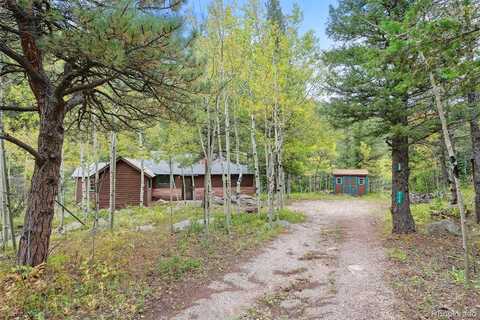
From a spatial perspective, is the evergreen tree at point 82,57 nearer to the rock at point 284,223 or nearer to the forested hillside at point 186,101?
the forested hillside at point 186,101

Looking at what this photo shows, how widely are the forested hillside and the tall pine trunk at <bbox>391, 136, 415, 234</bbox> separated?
0.13 ft

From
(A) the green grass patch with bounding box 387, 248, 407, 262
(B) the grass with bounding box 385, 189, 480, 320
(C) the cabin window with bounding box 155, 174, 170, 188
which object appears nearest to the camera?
(B) the grass with bounding box 385, 189, 480, 320

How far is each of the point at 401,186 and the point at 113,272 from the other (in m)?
8.25

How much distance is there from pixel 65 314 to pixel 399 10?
10.1m

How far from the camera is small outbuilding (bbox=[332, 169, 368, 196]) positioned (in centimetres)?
2839

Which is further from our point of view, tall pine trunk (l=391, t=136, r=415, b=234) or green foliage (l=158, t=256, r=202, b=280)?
tall pine trunk (l=391, t=136, r=415, b=234)

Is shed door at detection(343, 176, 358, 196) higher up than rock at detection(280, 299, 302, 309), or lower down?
higher up

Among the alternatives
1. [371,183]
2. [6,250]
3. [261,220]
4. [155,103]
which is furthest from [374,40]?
[371,183]

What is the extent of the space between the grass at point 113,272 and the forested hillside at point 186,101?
3 cm

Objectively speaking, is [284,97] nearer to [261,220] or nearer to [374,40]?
[374,40]

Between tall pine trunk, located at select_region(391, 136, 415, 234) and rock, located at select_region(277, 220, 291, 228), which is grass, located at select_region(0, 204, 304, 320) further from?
tall pine trunk, located at select_region(391, 136, 415, 234)

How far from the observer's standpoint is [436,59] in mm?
4066

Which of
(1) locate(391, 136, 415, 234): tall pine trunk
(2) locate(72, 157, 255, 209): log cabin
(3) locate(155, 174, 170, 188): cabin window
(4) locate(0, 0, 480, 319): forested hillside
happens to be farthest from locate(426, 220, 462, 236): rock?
(3) locate(155, 174, 170, 188): cabin window

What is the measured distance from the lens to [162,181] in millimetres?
21172
